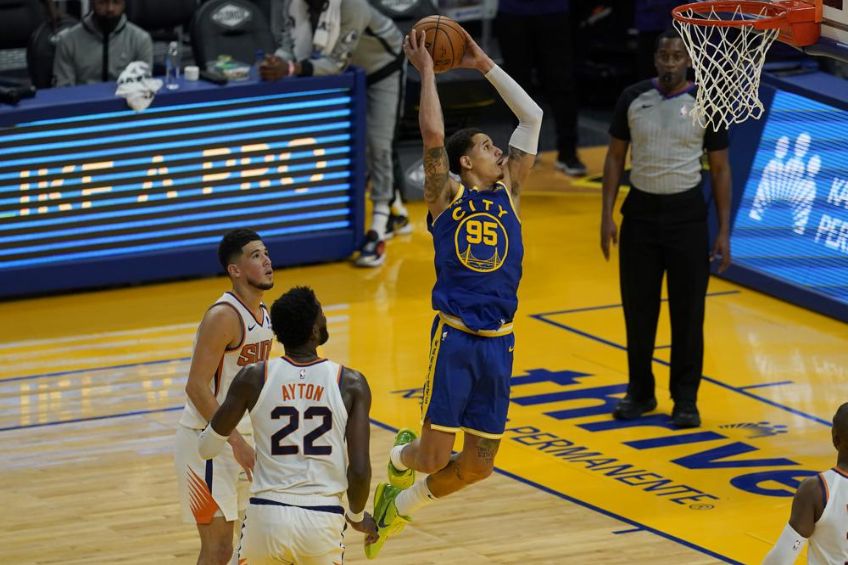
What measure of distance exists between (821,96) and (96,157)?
5592mm

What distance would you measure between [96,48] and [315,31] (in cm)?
185

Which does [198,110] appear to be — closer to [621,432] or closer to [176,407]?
[176,407]

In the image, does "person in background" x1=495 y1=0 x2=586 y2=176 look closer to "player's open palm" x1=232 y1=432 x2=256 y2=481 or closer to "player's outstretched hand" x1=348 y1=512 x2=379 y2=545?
"player's open palm" x1=232 y1=432 x2=256 y2=481

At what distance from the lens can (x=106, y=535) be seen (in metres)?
8.59

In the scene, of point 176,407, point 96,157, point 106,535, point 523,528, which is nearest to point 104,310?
point 96,157

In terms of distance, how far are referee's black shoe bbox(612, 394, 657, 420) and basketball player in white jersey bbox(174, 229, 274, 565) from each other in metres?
3.73

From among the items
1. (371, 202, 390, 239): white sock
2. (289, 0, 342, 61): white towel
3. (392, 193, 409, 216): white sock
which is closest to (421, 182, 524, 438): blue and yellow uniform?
(289, 0, 342, 61): white towel

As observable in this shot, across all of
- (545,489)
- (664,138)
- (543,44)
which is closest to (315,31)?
(543,44)

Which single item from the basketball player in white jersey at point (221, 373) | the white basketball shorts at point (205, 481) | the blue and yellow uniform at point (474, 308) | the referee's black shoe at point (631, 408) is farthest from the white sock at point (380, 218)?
the white basketball shorts at point (205, 481)

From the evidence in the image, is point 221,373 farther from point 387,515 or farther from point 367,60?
point 367,60

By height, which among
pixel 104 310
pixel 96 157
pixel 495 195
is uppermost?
pixel 495 195

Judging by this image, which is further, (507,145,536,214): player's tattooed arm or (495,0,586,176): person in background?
(495,0,586,176): person in background

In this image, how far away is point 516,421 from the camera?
10422 mm

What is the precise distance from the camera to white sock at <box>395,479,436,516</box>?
787 cm
